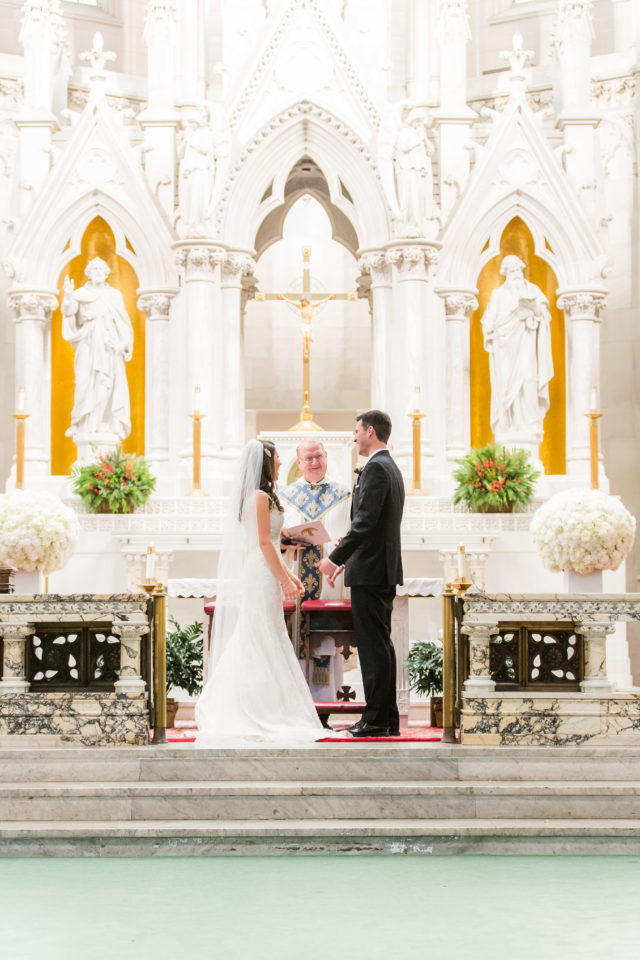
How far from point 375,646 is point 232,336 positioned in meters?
6.63

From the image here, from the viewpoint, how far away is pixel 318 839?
6.04m

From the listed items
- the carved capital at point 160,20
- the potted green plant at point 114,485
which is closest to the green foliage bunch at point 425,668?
the potted green plant at point 114,485

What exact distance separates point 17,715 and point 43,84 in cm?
859

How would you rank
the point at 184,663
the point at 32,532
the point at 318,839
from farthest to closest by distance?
the point at 184,663 < the point at 32,532 < the point at 318,839

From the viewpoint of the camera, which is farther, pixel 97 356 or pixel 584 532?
pixel 97 356

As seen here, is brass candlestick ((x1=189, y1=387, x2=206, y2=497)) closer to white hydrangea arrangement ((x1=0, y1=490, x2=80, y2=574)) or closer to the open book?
white hydrangea arrangement ((x1=0, y1=490, x2=80, y2=574))

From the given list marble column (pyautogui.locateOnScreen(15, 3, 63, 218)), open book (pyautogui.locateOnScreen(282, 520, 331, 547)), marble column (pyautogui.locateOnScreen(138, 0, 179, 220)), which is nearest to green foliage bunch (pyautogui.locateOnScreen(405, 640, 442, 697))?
open book (pyautogui.locateOnScreen(282, 520, 331, 547))

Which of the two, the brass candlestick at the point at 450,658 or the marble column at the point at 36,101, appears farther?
the marble column at the point at 36,101

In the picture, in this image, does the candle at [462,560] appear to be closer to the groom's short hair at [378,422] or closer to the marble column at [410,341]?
the groom's short hair at [378,422]

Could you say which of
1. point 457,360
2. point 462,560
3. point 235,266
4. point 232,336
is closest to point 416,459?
point 457,360

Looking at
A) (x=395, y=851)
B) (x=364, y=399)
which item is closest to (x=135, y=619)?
(x=395, y=851)

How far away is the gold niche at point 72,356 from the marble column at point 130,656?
6.42 metres

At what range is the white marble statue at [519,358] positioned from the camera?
13.3 metres

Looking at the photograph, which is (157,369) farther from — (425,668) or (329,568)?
(329,568)
